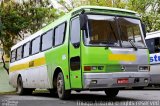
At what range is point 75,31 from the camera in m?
13.8

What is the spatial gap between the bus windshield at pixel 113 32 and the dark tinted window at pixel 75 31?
0.45 meters

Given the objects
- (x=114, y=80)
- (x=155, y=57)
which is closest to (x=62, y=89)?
(x=114, y=80)

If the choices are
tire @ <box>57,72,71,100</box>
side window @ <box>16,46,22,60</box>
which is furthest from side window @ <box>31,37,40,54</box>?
tire @ <box>57,72,71,100</box>

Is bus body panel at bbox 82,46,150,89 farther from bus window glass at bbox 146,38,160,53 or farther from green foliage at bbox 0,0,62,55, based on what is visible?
green foliage at bbox 0,0,62,55

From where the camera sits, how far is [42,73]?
57.0 ft

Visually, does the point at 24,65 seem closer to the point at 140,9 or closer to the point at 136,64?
the point at 136,64

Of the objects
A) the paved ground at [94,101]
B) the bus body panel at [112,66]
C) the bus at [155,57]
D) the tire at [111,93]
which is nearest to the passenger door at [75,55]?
the bus body panel at [112,66]

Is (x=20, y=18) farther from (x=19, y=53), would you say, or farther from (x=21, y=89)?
(x=21, y=89)

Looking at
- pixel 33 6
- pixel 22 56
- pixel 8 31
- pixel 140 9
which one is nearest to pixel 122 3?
pixel 140 9

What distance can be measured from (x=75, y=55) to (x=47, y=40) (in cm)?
371

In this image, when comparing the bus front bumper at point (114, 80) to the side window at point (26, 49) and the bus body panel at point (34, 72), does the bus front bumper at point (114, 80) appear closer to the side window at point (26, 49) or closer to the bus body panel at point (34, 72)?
the bus body panel at point (34, 72)

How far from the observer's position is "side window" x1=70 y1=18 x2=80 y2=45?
1352 cm

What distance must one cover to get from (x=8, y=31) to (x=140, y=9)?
13.5m

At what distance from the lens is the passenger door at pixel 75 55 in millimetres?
13227
